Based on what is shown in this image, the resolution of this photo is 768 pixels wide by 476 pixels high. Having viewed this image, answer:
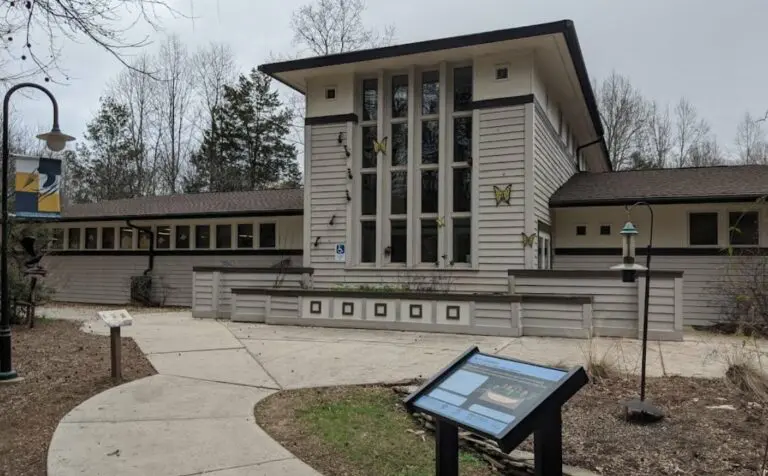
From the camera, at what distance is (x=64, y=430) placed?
453 centimetres

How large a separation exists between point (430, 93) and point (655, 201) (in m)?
5.74

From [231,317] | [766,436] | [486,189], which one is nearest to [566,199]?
[486,189]

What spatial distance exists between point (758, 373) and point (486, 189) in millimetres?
7704

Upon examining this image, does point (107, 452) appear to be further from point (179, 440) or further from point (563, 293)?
point (563, 293)

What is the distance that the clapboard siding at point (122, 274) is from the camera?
1723 centimetres

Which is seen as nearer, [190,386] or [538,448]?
[538,448]

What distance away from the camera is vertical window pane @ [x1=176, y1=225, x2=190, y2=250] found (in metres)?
17.9

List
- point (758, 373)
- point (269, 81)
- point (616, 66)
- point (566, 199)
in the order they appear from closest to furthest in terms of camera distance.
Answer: point (758, 373) → point (566, 199) → point (269, 81) → point (616, 66)

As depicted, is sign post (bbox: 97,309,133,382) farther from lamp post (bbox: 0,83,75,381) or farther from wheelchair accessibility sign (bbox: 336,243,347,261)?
wheelchair accessibility sign (bbox: 336,243,347,261)

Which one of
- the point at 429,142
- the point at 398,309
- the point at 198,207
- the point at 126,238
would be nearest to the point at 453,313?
the point at 398,309

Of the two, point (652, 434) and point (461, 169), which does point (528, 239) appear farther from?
point (652, 434)

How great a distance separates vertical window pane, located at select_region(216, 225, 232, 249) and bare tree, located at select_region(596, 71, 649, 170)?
2538cm

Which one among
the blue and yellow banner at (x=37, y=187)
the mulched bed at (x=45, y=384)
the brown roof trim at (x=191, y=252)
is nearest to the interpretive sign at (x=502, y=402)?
the mulched bed at (x=45, y=384)

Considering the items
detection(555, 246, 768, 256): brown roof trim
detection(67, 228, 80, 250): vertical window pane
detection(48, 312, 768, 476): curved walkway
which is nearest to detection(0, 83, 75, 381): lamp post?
detection(48, 312, 768, 476): curved walkway
